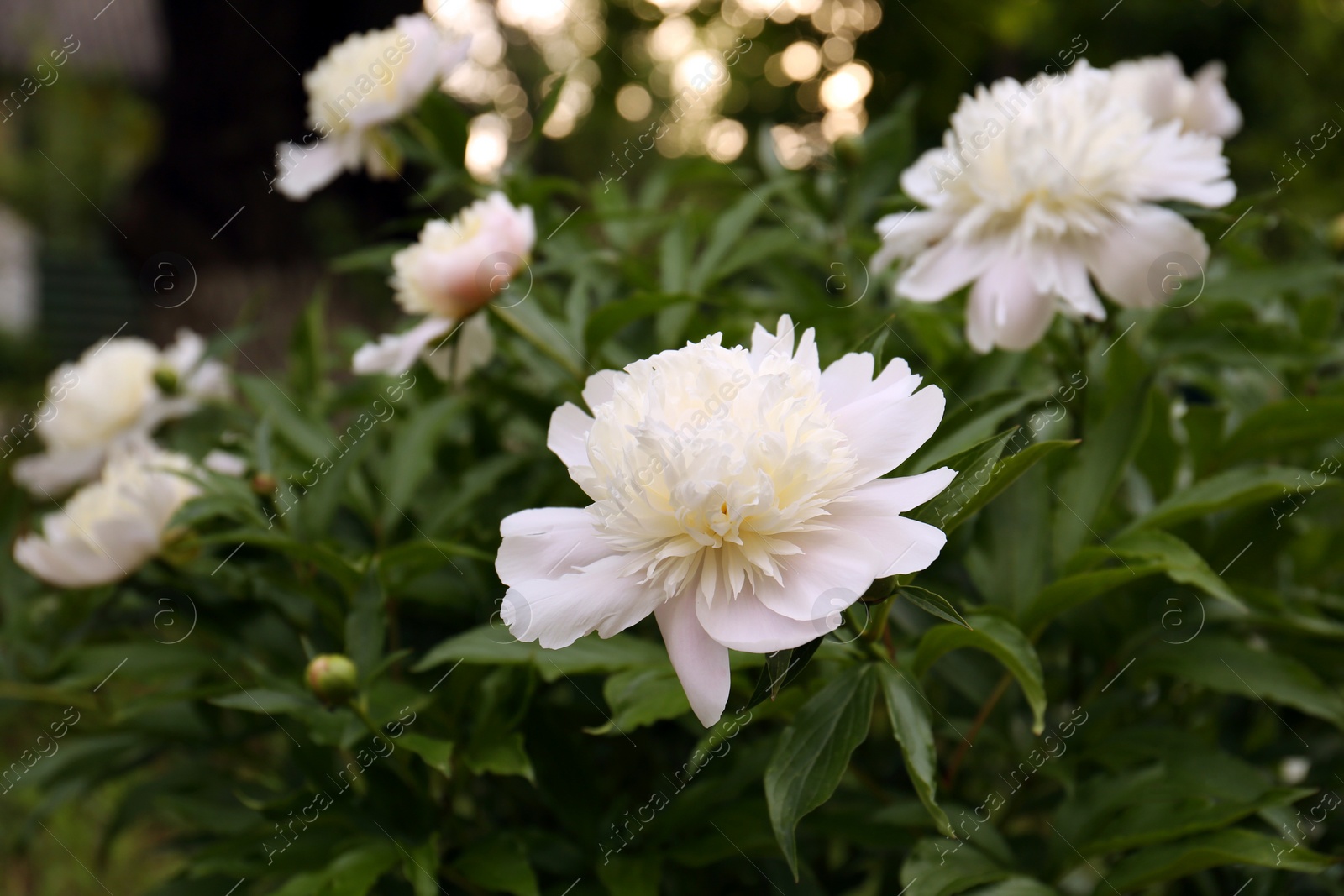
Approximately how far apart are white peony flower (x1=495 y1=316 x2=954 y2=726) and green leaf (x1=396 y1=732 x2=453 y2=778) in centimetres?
22

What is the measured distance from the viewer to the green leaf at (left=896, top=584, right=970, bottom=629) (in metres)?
0.49

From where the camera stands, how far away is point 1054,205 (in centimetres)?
75

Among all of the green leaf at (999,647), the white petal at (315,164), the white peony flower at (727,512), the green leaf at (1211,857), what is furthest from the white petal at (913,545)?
the white petal at (315,164)

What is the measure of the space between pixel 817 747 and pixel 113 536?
2.25 ft

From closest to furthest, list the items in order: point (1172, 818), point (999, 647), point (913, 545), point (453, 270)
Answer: point (913, 545) < point (999, 647) < point (1172, 818) < point (453, 270)

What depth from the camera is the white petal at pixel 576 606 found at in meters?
0.50

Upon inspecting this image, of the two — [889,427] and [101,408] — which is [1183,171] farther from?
Result: [101,408]

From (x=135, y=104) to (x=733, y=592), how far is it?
6.93 metres

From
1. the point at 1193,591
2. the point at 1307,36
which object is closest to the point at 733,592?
the point at 1193,591

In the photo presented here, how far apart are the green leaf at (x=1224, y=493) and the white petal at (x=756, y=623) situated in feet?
1.27

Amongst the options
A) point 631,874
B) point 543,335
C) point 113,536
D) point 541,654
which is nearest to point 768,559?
point 541,654

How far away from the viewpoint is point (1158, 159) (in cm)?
74
